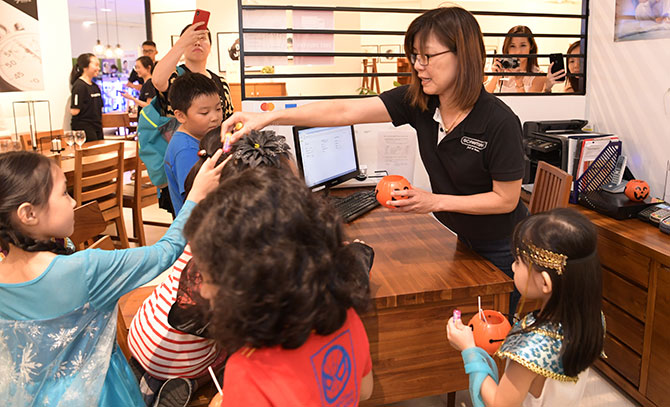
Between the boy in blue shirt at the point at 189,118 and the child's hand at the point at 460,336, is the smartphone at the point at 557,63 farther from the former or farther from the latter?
the child's hand at the point at 460,336

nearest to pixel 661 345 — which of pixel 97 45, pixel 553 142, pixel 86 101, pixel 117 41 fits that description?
pixel 553 142

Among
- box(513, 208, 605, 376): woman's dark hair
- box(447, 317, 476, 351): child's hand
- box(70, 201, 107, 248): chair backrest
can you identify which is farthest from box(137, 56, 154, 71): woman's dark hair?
box(513, 208, 605, 376): woman's dark hair

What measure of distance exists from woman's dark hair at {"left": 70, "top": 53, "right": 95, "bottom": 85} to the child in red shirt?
21.9 ft

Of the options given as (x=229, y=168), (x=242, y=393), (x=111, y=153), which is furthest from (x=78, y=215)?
(x=111, y=153)

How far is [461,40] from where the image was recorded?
5.74 feet

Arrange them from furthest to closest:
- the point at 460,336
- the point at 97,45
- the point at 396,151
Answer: the point at 97,45, the point at 396,151, the point at 460,336

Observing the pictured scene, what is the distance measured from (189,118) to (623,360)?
2169mm

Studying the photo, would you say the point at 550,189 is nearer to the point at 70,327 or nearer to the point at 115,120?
the point at 70,327

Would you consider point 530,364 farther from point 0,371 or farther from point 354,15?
point 354,15

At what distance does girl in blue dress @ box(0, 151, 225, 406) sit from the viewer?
4.13ft

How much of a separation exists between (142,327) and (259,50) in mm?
1875

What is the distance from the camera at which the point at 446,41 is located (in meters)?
1.76

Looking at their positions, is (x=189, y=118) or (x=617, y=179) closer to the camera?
(x=189, y=118)

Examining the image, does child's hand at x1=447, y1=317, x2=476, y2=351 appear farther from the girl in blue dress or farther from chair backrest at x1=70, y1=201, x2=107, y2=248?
chair backrest at x1=70, y1=201, x2=107, y2=248
